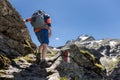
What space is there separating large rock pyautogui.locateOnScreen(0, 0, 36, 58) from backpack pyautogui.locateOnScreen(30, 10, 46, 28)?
268 cm

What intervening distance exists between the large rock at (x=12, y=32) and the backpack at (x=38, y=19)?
2.68 metres

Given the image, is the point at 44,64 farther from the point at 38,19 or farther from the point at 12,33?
the point at 12,33

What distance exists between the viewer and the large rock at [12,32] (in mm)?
20553

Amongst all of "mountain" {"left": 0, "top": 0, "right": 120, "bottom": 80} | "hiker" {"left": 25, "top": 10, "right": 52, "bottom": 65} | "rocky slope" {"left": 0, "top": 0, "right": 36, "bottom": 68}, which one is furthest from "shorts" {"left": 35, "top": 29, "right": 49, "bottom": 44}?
"rocky slope" {"left": 0, "top": 0, "right": 36, "bottom": 68}

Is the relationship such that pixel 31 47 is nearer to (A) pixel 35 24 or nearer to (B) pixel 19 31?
(B) pixel 19 31

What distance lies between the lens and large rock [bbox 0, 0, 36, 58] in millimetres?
20553

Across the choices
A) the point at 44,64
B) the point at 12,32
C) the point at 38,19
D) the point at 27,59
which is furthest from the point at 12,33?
the point at 44,64

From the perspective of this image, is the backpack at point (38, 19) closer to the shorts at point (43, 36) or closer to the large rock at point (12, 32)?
the shorts at point (43, 36)

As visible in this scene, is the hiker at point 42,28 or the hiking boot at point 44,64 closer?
the hiking boot at point 44,64

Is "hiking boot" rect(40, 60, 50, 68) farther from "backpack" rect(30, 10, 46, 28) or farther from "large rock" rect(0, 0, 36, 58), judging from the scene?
"backpack" rect(30, 10, 46, 28)

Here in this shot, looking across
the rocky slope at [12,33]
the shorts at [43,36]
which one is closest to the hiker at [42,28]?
the shorts at [43,36]

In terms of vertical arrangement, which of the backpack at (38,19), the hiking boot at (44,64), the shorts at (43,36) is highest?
the backpack at (38,19)

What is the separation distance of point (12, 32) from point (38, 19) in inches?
142

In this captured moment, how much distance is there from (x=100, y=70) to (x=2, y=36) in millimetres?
10105
